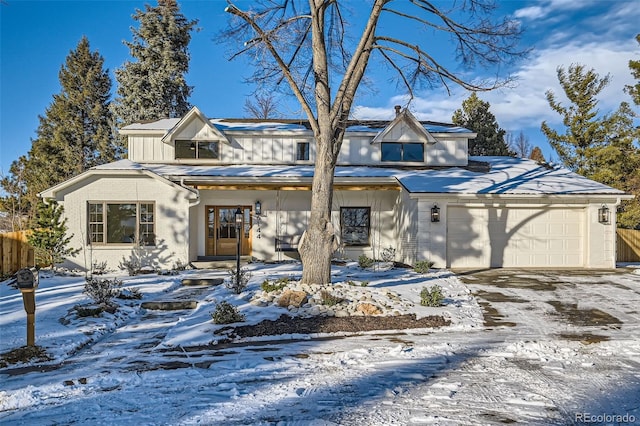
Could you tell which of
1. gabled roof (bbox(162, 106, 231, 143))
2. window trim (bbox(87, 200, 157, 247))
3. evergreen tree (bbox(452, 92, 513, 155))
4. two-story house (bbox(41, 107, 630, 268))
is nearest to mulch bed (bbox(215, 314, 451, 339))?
two-story house (bbox(41, 107, 630, 268))

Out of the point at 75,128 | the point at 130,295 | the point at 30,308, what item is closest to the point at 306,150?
the point at 130,295

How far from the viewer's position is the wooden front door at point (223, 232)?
1520 centimetres

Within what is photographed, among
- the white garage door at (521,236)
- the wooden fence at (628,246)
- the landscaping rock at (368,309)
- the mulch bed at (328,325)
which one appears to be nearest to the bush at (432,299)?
the mulch bed at (328,325)

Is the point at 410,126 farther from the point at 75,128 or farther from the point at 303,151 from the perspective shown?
the point at 75,128

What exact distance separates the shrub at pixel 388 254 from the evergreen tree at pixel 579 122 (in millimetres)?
13459

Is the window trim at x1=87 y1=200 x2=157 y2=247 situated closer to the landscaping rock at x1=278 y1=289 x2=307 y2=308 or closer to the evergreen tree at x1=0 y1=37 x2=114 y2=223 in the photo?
the landscaping rock at x1=278 y1=289 x2=307 y2=308

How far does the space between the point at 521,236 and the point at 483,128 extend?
1421 cm

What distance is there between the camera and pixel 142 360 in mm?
5199

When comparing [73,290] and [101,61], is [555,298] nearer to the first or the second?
[73,290]

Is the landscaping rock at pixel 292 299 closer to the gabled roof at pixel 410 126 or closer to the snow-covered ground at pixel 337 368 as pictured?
the snow-covered ground at pixel 337 368

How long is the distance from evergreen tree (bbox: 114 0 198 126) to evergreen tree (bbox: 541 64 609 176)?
2290 centimetres

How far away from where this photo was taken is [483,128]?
25406mm

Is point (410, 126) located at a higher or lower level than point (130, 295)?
higher

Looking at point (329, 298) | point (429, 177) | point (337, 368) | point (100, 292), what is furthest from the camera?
Answer: point (429, 177)
